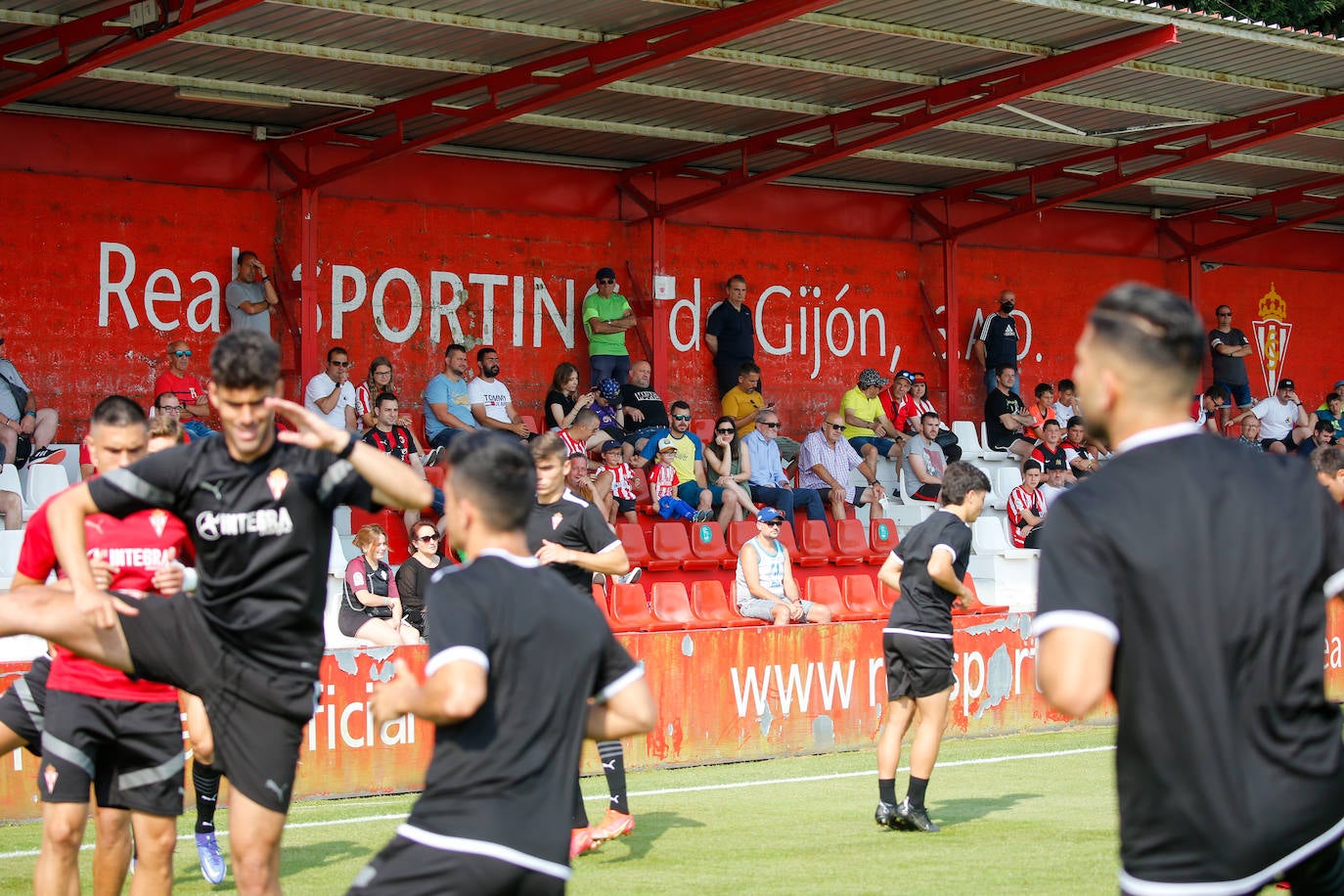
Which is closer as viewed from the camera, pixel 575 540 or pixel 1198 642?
pixel 1198 642

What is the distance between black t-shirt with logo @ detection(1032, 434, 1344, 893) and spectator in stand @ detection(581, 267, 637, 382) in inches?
639

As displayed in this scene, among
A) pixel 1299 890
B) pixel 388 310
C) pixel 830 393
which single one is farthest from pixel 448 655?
pixel 830 393

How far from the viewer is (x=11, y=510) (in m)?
13.7

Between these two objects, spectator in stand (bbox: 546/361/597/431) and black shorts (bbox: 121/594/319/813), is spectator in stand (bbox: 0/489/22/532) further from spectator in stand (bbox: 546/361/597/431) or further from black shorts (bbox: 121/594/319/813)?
black shorts (bbox: 121/594/319/813)

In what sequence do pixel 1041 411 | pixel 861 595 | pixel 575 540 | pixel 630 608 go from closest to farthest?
pixel 575 540 → pixel 630 608 → pixel 861 595 → pixel 1041 411

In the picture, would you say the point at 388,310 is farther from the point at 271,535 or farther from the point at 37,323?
the point at 271,535

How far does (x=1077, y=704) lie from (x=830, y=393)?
64.1 ft

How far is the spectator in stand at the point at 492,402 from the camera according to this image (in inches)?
691

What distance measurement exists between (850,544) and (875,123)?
519 centimetres

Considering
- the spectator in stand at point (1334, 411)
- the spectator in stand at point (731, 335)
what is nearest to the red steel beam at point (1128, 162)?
the spectator in stand at point (731, 335)

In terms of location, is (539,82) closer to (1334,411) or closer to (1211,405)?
(1211,405)

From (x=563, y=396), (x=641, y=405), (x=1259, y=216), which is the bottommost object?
(x=641, y=405)

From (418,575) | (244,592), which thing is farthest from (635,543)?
(244,592)

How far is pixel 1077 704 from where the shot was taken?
3.20 metres
